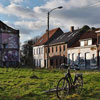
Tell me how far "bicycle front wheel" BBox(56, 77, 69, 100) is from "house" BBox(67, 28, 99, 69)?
30.2 metres

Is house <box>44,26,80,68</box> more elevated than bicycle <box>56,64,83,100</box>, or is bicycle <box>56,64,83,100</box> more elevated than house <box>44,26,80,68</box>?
house <box>44,26,80,68</box>

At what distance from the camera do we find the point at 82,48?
41562mm

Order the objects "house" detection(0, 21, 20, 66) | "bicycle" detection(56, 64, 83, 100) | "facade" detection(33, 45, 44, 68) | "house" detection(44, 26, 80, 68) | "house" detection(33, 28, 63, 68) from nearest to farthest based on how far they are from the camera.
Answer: "bicycle" detection(56, 64, 83, 100), "house" detection(44, 26, 80, 68), "house" detection(0, 21, 20, 66), "house" detection(33, 28, 63, 68), "facade" detection(33, 45, 44, 68)

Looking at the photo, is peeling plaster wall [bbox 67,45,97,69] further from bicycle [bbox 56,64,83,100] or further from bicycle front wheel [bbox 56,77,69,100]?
bicycle front wheel [bbox 56,77,69,100]

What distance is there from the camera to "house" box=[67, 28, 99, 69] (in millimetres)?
38375

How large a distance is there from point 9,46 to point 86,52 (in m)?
22.9

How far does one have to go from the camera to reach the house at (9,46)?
53.6 metres

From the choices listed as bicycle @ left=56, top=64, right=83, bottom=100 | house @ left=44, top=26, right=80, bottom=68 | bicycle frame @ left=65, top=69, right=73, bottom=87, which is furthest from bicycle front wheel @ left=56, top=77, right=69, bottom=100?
house @ left=44, top=26, right=80, bottom=68

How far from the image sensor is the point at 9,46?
54.5 meters

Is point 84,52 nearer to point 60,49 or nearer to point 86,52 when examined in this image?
point 86,52

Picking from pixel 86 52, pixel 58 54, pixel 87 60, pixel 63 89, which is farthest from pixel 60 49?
pixel 63 89

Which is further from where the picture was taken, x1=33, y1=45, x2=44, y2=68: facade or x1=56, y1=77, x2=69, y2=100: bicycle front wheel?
x1=33, y1=45, x2=44, y2=68: facade

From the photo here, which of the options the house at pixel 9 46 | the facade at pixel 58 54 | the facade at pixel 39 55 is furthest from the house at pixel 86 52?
the house at pixel 9 46

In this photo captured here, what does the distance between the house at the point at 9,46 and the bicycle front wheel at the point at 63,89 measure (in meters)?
45.9
